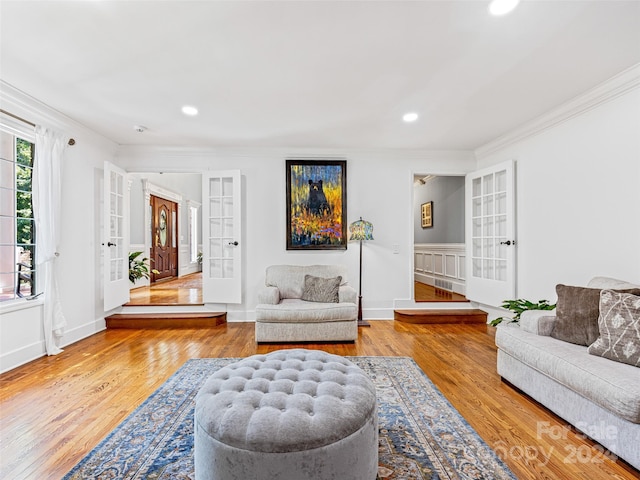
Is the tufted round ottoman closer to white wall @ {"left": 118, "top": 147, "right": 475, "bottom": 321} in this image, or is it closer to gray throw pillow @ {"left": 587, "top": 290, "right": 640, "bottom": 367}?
gray throw pillow @ {"left": 587, "top": 290, "right": 640, "bottom": 367}

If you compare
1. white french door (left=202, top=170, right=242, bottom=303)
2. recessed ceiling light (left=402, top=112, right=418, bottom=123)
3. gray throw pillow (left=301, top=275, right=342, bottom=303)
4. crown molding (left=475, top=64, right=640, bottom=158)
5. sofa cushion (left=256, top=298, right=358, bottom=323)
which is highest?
recessed ceiling light (left=402, top=112, right=418, bottom=123)

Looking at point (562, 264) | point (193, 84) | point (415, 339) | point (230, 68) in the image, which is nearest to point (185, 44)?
point (230, 68)

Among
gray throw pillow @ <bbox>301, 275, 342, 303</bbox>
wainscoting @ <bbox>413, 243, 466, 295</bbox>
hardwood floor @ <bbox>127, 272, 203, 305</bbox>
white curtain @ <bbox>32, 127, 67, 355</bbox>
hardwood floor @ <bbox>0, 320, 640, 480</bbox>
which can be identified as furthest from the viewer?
wainscoting @ <bbox>413, 243, 466, 295</bbox>

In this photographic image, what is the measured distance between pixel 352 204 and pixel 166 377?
10.9ft

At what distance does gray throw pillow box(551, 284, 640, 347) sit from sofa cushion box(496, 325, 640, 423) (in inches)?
2.7

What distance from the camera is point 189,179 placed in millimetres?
10188

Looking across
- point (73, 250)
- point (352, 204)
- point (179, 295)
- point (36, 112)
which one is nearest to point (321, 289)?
point (352, 204)

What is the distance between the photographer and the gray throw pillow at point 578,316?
224 cm

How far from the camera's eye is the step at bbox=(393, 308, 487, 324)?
4648 mm

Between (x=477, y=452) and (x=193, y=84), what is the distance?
135 inches

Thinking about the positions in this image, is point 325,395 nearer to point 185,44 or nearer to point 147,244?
point 185,44

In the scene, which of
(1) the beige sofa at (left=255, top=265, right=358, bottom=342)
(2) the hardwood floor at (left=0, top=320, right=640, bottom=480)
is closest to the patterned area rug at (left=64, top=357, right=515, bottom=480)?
(2) the hardwood floor at (left=0, top=320, right=640, bottom=480)

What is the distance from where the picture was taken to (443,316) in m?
4.65

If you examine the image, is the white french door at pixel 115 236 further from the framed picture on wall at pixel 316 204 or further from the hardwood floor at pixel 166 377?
the framed picture on wall at pixel 316 204
